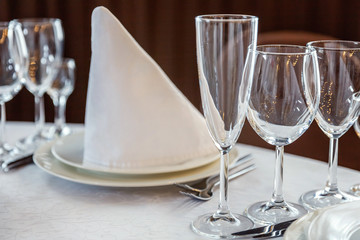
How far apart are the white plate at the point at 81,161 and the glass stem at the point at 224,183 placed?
5.4 inches

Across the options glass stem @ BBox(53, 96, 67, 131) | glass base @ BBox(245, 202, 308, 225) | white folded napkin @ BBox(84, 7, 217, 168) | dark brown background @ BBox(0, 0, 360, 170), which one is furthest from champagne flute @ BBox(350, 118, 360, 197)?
dark brown background @ BBox(0, 0, 360, 170)

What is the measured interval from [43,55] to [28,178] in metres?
0.38

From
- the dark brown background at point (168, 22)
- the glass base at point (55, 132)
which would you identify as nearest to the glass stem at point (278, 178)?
the glass base at point (55, 132)

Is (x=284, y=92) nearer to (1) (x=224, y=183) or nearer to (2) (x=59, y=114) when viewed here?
(1) (x=224, y=183)

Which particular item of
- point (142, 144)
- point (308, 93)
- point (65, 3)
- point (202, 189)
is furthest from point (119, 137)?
point (65, 3)

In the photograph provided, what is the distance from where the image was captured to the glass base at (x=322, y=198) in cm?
78

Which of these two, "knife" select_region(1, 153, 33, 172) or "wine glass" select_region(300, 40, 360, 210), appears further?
"knife" select_region(1, 153, 33, 172)

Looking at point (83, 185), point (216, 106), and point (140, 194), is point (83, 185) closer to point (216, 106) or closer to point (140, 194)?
point (140, 194)

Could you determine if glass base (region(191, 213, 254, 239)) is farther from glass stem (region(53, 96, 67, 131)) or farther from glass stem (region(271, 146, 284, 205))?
glass stem (region(53, 96, 67, 131))

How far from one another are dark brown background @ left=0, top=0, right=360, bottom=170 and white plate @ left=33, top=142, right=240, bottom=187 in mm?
1849

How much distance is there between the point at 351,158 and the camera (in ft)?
6.41

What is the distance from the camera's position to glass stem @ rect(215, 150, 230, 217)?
69 cm

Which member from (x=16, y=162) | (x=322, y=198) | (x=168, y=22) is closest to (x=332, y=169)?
(x=322, y=198)

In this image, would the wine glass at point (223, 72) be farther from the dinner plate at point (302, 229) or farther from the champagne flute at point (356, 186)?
the champagne flute at point (356, 186)
